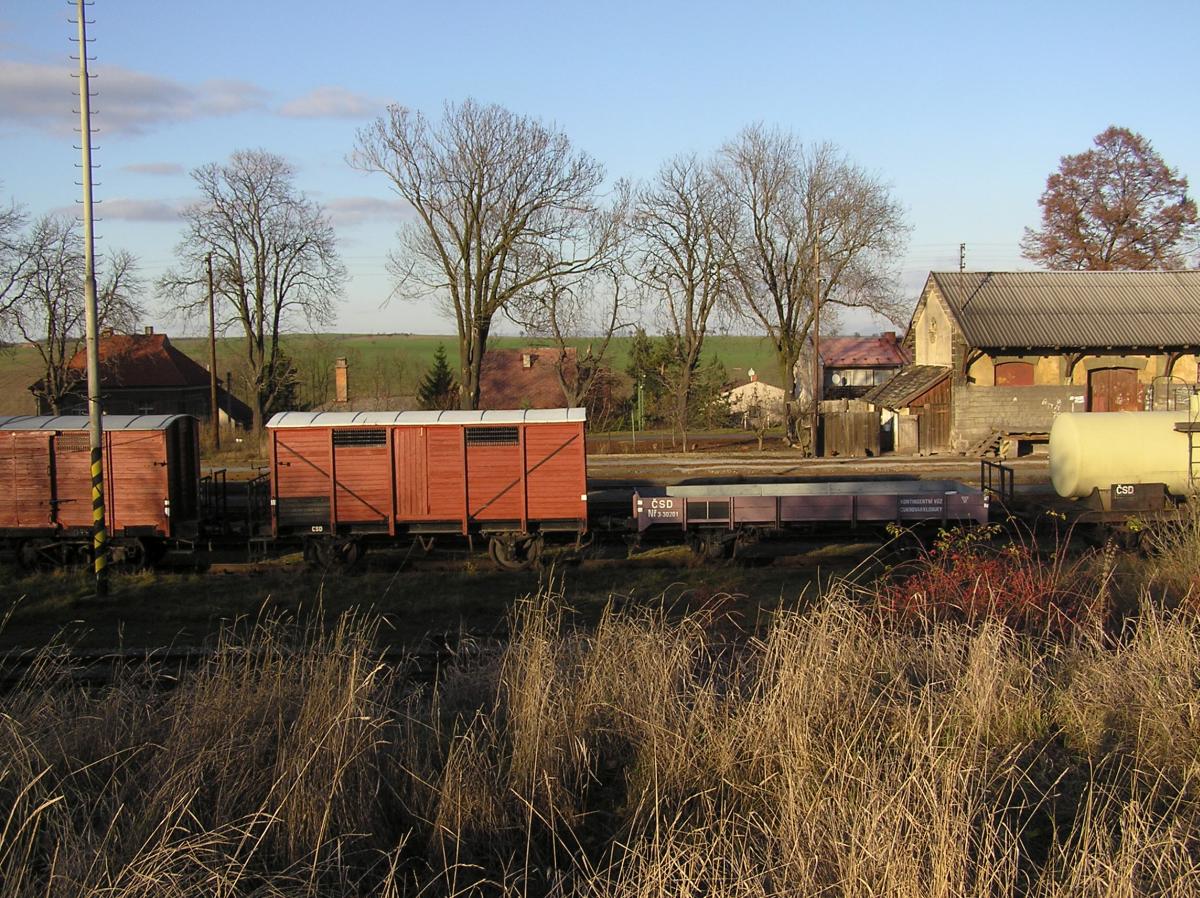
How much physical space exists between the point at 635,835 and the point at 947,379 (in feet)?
118

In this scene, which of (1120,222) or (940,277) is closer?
(940,277)

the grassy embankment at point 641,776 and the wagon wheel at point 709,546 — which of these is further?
the wagon wheel at point 709,546

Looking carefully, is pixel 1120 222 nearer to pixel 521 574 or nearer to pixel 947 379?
pixel 947 379

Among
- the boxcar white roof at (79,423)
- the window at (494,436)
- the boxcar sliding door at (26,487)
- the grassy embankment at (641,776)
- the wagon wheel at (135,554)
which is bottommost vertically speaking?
the wagon wheel at (135,554)

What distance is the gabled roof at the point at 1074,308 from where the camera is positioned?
37.6 m

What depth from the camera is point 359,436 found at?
18.6m

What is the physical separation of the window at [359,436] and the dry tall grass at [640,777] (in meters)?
11.0

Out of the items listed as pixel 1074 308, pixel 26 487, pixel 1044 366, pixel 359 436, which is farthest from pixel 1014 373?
pixel 26 487

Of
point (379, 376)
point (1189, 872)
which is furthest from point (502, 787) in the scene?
point (379, 376)

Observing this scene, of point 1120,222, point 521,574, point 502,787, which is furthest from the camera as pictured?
point 1120,222

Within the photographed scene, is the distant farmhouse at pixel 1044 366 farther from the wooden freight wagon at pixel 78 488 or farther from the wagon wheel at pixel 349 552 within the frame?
the wooden freight wagon at pixel 78 488

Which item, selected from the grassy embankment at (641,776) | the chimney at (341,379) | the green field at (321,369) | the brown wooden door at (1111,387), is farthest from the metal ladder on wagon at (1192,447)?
the chimney at (341,379)

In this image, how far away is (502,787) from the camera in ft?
19.7

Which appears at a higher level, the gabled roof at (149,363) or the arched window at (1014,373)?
the gabled roof at (149,363)
